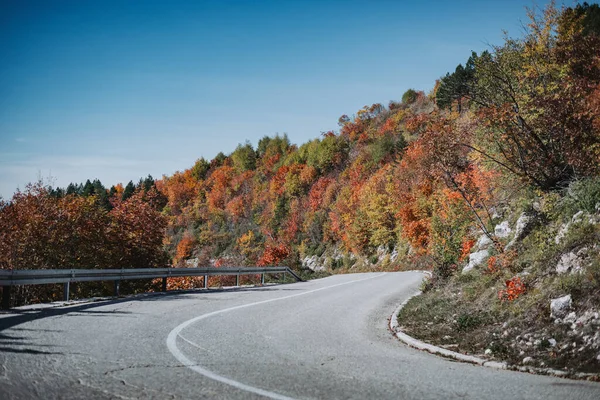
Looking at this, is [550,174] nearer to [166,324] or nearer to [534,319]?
[534,319]

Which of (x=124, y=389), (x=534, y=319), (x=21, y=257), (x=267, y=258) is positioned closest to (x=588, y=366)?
(x=534, y=319)

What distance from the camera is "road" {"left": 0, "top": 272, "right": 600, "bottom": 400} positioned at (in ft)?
15.4

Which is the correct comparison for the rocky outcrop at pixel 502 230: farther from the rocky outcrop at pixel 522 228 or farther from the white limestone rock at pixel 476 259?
the white limestone rock at pixel 476 259

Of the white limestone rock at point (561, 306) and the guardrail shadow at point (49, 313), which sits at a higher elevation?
the white limestone rock at point (561, 306)

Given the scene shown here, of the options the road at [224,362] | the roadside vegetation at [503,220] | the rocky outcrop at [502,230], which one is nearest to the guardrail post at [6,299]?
the road at [224,362]

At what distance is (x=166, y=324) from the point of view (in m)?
8.45

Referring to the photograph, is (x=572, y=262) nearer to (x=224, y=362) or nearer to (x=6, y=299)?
(x=224, y=362)

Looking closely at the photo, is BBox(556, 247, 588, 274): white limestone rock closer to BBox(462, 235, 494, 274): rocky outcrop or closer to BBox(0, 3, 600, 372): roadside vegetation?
BBox(0, 3, 600, 372): roadside vegetation

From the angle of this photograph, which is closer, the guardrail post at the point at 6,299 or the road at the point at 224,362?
the road at the point at 224,362

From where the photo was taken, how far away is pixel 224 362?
5.85 metres

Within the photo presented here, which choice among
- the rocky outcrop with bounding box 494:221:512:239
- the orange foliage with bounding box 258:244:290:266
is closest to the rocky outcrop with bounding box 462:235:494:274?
the rocky outcrop with bounding box 494:221:512:239

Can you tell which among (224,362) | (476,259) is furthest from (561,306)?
(224,362)

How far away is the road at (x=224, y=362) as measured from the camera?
4684 mm

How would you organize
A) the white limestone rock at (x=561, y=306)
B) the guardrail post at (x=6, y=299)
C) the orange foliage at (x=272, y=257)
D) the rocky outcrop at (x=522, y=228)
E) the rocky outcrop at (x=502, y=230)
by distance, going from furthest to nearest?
the orange foliage at (x=272, y=257)
the rocky outcrop at (x=502, y=230)
the rocky outcrop at (x=522, y=228)
the guardrail post at (x=6, y=299)
the white limestone rock at (x=561, y=306)
